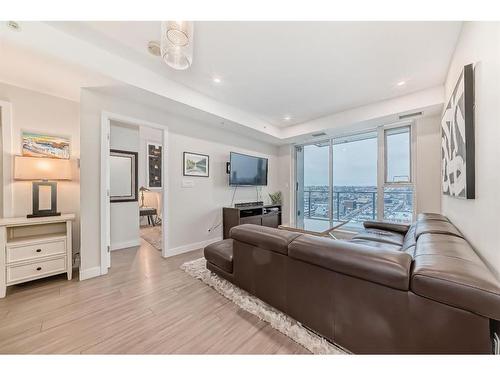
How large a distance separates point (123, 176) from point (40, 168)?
4.90ft

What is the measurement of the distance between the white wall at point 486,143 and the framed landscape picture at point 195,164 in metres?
3.43

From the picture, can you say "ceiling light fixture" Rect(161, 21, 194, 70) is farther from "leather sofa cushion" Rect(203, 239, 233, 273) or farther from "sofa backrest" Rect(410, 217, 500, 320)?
"sofa backrest" Rect(410, 217, 500, 320)

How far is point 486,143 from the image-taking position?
3.91 ft

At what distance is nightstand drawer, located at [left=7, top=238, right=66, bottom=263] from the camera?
6.63ft

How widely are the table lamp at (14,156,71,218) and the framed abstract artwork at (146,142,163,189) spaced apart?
2710 millimetres

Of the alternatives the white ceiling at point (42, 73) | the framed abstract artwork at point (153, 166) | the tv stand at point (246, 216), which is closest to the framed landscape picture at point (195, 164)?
the tv stand at point (246, 216)

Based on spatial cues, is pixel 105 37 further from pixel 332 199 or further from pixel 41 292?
pixel 332 199

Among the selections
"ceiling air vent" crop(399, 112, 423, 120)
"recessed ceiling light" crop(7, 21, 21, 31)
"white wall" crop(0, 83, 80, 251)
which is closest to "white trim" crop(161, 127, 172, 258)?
"white wall" crop(0, 83, 80, 251)

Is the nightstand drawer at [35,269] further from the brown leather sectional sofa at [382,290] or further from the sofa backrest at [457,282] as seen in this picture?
the sofa backrest at [457,282]

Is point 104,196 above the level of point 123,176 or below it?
below

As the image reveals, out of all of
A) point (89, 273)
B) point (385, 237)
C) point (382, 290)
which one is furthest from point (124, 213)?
point (385, 237)

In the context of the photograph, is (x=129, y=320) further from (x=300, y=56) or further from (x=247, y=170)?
(x=247, y=170)

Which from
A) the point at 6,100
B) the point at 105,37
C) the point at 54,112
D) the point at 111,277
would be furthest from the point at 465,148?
the point at 6,100

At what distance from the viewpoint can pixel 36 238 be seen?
2.21 metres
